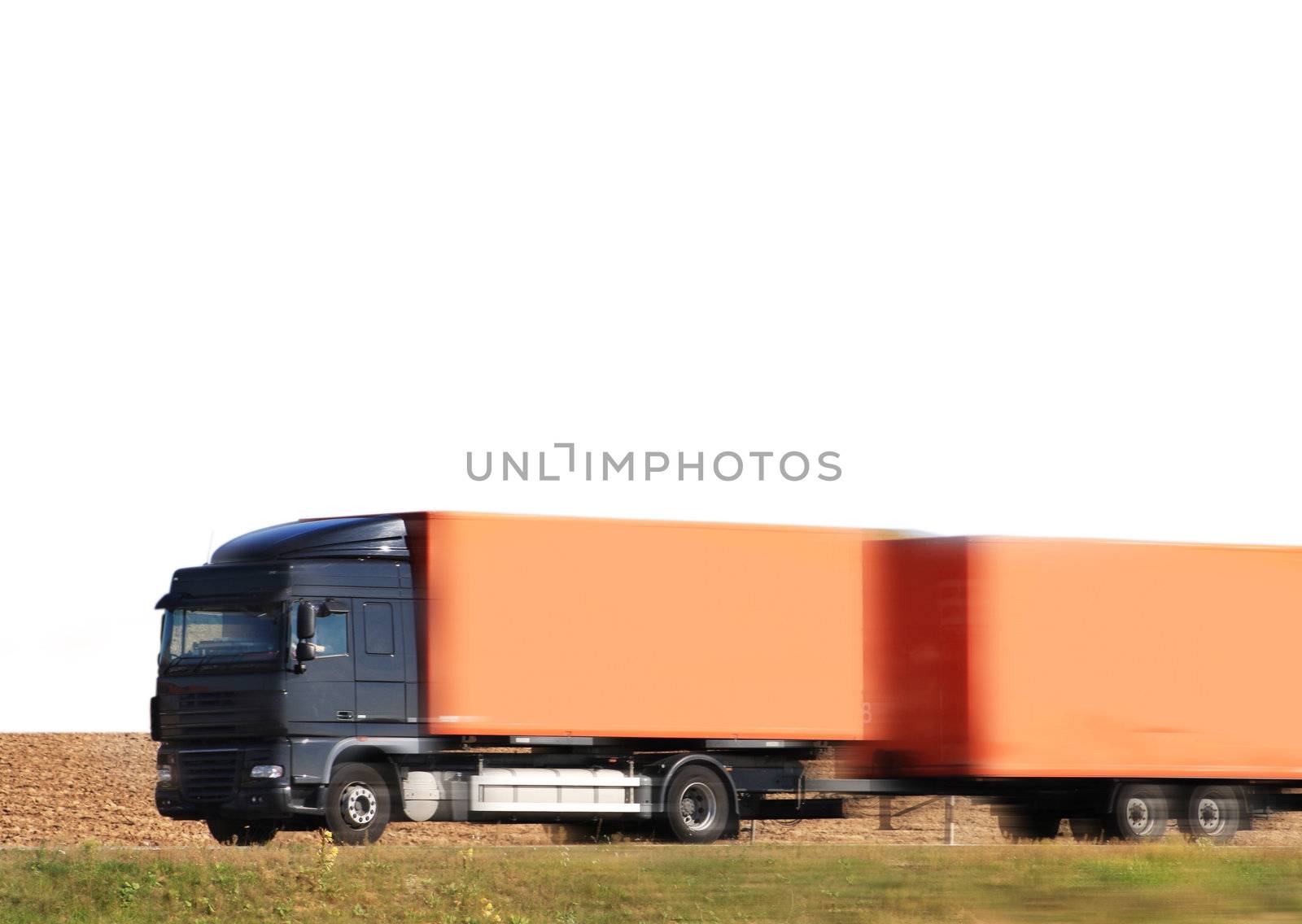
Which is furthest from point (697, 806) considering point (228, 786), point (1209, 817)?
point (1209, 817)

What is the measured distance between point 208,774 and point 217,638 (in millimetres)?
1486

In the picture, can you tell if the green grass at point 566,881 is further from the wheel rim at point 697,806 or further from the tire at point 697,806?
the wheel rim at point 697,806

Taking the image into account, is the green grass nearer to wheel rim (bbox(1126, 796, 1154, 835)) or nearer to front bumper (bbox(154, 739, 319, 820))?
front bumper (bbox(154, 739, 319, 820))

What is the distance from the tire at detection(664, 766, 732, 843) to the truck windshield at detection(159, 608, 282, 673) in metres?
4.99

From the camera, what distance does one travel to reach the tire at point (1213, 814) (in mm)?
23875

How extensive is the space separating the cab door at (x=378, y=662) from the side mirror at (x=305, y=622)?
565 mm

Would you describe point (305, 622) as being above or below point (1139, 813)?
above

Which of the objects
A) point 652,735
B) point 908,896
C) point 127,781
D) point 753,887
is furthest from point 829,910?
point 127,781

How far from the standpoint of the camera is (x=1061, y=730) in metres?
23.2

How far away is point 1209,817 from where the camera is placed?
2402 centimetres

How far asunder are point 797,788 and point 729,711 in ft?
4.55

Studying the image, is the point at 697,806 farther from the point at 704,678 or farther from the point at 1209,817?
the point at 1209,817

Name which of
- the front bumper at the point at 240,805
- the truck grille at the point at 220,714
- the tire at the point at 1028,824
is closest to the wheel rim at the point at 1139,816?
the tire at the point at 1028,824

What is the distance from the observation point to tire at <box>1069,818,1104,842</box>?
2392 centimetres
